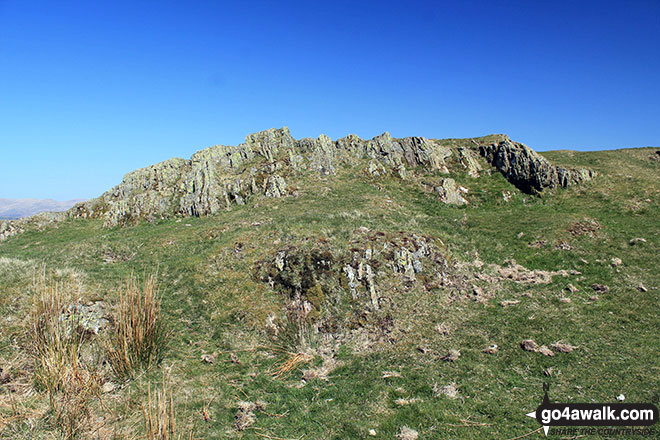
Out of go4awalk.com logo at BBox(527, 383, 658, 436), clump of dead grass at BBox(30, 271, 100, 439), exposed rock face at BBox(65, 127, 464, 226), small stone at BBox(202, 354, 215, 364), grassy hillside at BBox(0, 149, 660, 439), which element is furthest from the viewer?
exposed rock face at BBox(65, 127, 464, 226)

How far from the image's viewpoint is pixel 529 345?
50.9 ft

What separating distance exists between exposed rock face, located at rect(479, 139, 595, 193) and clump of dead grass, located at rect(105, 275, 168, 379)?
44.0m

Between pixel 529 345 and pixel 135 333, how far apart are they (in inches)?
698

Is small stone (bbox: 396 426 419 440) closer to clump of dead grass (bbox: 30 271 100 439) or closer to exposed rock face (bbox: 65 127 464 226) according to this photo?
clump of dead grass (bbox: 30 271 100 439)

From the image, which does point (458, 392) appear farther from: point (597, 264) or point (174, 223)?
point (174, 223)

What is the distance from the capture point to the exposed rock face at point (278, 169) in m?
40.6

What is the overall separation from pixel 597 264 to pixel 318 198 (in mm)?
26833

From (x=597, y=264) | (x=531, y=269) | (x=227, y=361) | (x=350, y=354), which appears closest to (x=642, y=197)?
(x=597, y=264)

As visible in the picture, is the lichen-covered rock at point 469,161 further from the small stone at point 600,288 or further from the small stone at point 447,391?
the small stone at point 447,391

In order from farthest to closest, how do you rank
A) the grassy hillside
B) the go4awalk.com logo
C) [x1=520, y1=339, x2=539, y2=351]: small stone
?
[x1=520, y1=339, x2=539, y2=351]: small stone, the grassy hillside, the go4awalk.com logo

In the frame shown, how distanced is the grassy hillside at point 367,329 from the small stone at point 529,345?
0.34 metres

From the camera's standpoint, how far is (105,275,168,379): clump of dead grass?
10.2 metres

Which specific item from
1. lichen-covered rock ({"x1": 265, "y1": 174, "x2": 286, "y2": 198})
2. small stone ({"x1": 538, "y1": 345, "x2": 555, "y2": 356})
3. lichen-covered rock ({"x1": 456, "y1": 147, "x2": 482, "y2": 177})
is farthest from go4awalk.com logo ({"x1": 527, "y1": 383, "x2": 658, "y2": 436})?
lichen-covered rock ({"x1": 456, "y1": 147, "x2": 482, "y2": 177})

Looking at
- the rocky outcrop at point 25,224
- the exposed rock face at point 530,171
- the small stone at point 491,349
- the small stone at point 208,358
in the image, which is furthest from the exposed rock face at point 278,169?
the small stone at point 491,349
